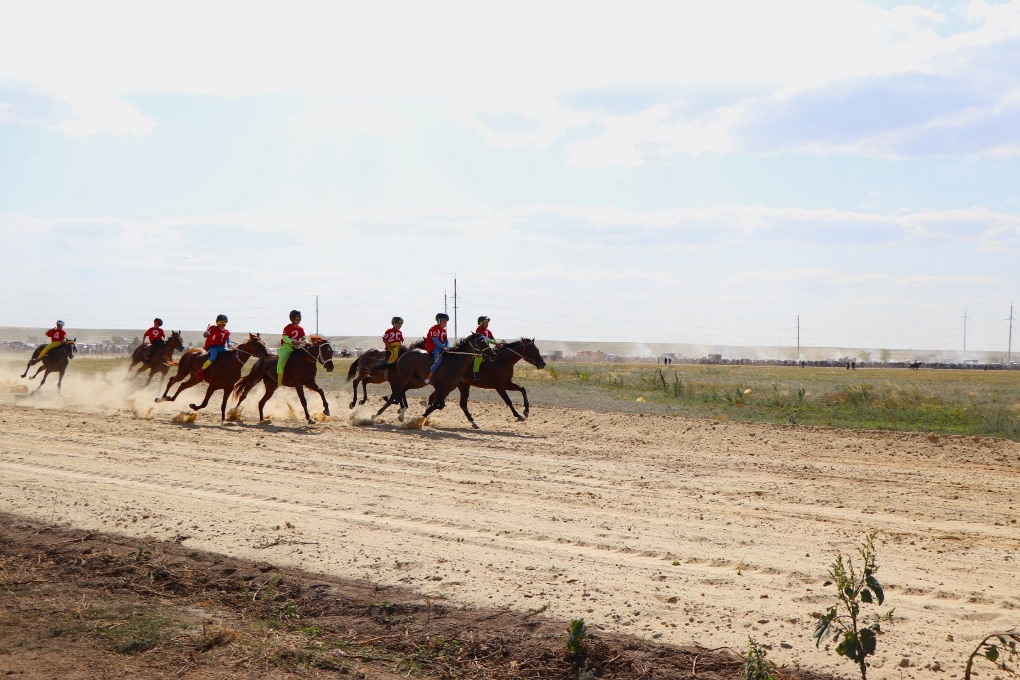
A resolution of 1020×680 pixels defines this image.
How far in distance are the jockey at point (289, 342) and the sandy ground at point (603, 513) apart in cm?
180

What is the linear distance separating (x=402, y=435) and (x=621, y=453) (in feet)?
16.8

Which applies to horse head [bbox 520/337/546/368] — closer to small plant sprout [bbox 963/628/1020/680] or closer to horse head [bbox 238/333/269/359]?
horse head [bbox 238/333/269/359]

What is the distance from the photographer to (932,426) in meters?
23.8

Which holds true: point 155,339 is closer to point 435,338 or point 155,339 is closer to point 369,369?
point 369,369

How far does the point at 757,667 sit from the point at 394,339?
19.2m

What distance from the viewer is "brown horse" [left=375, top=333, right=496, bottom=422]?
22.3m

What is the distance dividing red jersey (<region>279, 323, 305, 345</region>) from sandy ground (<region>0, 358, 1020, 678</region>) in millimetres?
2375

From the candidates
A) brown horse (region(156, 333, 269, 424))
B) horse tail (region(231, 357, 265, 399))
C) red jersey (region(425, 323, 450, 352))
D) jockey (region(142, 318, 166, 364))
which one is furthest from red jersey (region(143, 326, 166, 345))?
red jersey (region(425, 323, 450, 352))

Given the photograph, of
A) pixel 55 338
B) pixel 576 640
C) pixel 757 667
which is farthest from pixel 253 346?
pixel 757 667

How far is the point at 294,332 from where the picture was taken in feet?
72.4

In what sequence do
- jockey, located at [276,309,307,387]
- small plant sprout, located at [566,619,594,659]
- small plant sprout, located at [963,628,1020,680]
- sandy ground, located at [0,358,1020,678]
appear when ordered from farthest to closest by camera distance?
1. jockey, located at [276,309,307,387]
2. sandy ground, located at [0,358,1020,678]
3. small plant sprout, located at [566,619,594,659]
4. small plant sprout, located at [963,628,1020,680]

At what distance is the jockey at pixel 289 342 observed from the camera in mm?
21812

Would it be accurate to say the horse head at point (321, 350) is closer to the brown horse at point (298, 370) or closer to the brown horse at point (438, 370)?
the brown horse at point (298, 370)

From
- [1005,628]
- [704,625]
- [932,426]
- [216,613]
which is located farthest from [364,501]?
[932,426]
